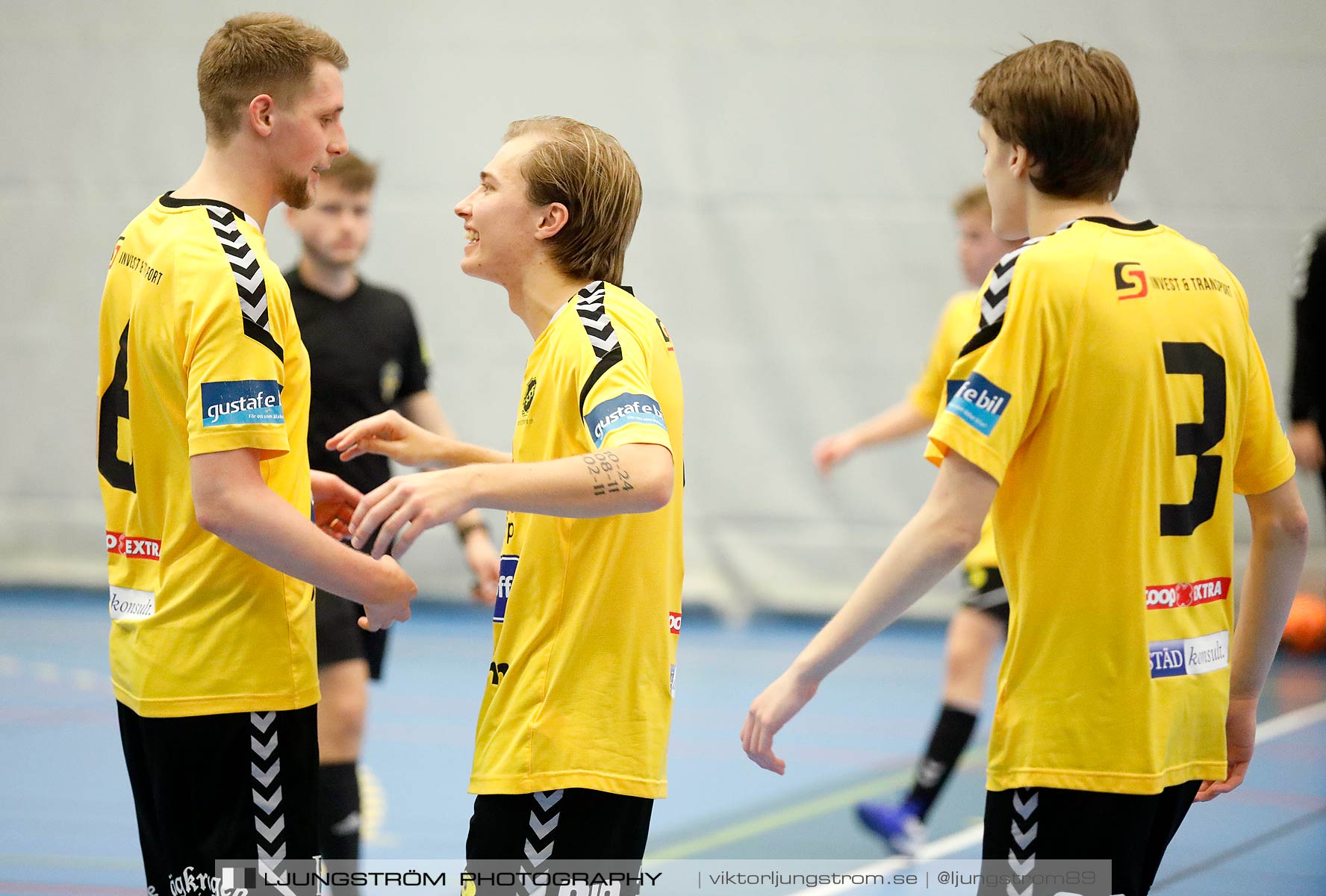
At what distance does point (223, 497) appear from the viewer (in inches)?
85.1

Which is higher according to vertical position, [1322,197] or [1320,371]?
[1322,197]

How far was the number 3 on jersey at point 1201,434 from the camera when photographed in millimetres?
2074

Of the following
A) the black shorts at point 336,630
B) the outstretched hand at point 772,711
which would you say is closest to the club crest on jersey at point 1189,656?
the outstretched hand at point 772,711

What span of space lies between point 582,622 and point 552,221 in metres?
0.72

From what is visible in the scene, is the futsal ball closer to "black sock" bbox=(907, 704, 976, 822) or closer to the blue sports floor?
the blue sports floor

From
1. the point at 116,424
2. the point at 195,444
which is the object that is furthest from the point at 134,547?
the point at 195,444

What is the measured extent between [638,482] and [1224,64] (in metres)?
7.35

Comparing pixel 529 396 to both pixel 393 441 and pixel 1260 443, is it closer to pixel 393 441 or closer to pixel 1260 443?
pixel 393 441

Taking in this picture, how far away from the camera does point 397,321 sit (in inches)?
170

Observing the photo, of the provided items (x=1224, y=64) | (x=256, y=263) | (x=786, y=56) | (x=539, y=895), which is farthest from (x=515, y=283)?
(x=1224, y=64)

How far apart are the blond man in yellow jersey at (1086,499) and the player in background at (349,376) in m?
1.89

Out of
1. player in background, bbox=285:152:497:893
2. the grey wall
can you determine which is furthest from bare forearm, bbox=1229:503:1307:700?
the grey wall

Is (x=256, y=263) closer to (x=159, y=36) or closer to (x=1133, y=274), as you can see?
(x=1133, y=274)

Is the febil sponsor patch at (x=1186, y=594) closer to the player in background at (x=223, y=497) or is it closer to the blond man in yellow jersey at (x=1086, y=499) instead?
the blond man in yellow jersey at (x=1086, y=499)
